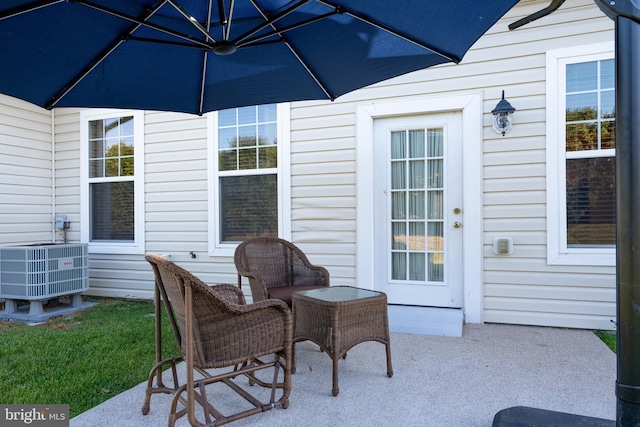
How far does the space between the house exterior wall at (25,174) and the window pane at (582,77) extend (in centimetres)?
575

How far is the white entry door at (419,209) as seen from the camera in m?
4.00

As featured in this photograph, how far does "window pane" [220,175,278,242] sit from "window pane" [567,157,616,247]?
275cm

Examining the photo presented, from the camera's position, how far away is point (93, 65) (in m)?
2.50

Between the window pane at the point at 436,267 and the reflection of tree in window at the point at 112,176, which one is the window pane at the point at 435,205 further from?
the reflection of tree in window at the point at 112,176

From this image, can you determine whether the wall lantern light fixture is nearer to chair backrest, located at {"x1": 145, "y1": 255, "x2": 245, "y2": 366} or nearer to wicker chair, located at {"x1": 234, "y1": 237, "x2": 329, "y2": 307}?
wicker chair, located at {"x1": 234, "y1": 237, "x2": 329, "y2": 307}

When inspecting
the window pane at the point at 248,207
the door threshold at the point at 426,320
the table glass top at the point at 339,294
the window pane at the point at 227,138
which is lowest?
the door threshold at the point at 426,320

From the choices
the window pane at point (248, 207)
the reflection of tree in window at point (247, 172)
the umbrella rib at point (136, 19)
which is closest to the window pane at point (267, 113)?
the reflection of tree in window at point (247, 172)

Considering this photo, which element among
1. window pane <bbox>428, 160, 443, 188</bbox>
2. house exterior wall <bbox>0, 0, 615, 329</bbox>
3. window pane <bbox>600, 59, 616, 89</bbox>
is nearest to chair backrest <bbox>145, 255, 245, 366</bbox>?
house exterior wall <bbox>0, 0, 615, 329</bbox>

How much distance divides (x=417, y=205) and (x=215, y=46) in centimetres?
250

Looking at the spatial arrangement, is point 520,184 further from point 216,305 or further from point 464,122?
point 216,305

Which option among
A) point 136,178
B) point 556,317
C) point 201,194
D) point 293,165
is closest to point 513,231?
point 556,317

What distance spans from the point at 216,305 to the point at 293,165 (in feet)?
8.57

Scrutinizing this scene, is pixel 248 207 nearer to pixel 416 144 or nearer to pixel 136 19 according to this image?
pixel 416 144

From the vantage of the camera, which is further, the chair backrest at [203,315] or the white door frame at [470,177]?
the white door frame at [470,177]
